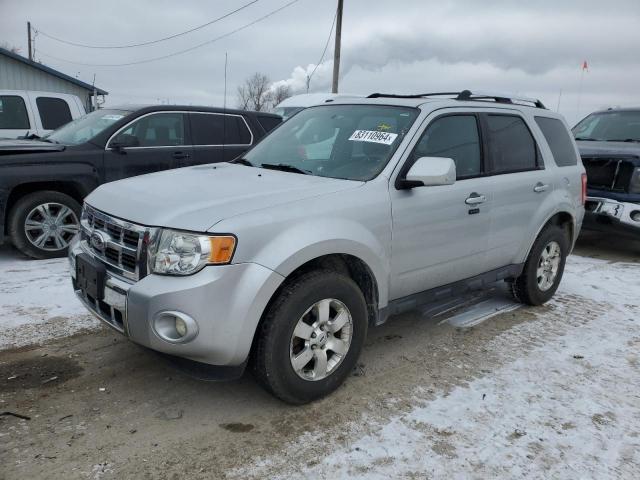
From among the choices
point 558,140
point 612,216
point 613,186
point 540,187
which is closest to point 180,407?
point 540,187

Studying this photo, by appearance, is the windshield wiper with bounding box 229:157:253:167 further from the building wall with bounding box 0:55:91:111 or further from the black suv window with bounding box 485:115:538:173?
the building wall with bounding box 0:55:91:111

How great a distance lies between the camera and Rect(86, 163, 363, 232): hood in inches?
107

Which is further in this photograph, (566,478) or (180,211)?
(180,211)

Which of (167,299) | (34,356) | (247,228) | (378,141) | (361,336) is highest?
(378,141)

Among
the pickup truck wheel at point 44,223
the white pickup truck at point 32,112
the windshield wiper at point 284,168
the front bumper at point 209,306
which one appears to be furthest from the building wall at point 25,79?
the front bumper at point 209,306

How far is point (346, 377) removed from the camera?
10.8 ft

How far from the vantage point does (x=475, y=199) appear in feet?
12.6

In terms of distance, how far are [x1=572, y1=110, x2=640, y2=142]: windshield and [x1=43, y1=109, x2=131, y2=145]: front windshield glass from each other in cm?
721

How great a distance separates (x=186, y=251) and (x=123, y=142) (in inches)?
164

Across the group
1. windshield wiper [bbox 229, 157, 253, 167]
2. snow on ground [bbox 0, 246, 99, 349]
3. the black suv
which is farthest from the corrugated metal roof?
windshield wiper [bbox 229, 157, 253, 167]

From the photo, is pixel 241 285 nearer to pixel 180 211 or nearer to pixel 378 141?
pixel 180 211

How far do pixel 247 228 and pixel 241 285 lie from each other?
0.95 feet

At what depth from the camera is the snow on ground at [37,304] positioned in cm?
398

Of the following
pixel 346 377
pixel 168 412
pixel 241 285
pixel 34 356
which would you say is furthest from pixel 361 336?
pixel 34 356
